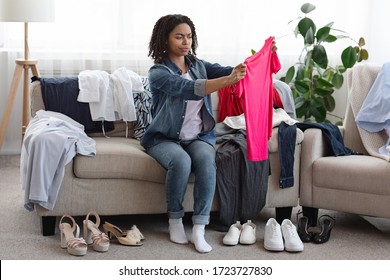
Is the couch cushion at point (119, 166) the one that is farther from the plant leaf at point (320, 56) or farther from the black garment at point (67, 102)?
the plant leaf at point (320, 56)

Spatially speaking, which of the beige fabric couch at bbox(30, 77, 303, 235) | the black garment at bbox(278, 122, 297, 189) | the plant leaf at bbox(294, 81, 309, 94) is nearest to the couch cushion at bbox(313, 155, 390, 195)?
the black garment at bbox(278, 122, 297, 189)

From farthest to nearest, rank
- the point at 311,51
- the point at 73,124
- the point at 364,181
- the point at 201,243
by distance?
the point at 311,51, the point at 73,124, the point at 364,181, the point at 201,243

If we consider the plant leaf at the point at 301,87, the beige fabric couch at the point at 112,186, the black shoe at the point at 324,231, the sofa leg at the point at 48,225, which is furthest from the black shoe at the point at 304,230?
the plant leaf at the point at 301,87

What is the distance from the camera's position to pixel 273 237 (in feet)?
12.1

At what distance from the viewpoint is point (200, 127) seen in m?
3.92

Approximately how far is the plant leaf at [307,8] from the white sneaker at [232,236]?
7.33 feet

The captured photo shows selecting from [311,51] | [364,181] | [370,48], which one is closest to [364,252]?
[364,181]

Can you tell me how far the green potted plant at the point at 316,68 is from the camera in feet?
18.1

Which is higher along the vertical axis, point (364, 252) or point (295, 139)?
point (295, 139)

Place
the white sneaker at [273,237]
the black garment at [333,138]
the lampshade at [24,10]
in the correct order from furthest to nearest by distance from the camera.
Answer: the lampshade at [24,10] < the black garment at [333,138] < the white sneaker at [273,237]

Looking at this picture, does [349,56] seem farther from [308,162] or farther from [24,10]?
[24,10]

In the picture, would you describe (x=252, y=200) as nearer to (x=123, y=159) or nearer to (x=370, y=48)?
(x=123, y=159)

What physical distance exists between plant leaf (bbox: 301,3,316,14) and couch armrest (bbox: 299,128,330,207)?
5.69ft

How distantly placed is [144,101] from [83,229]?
2.81 ft
